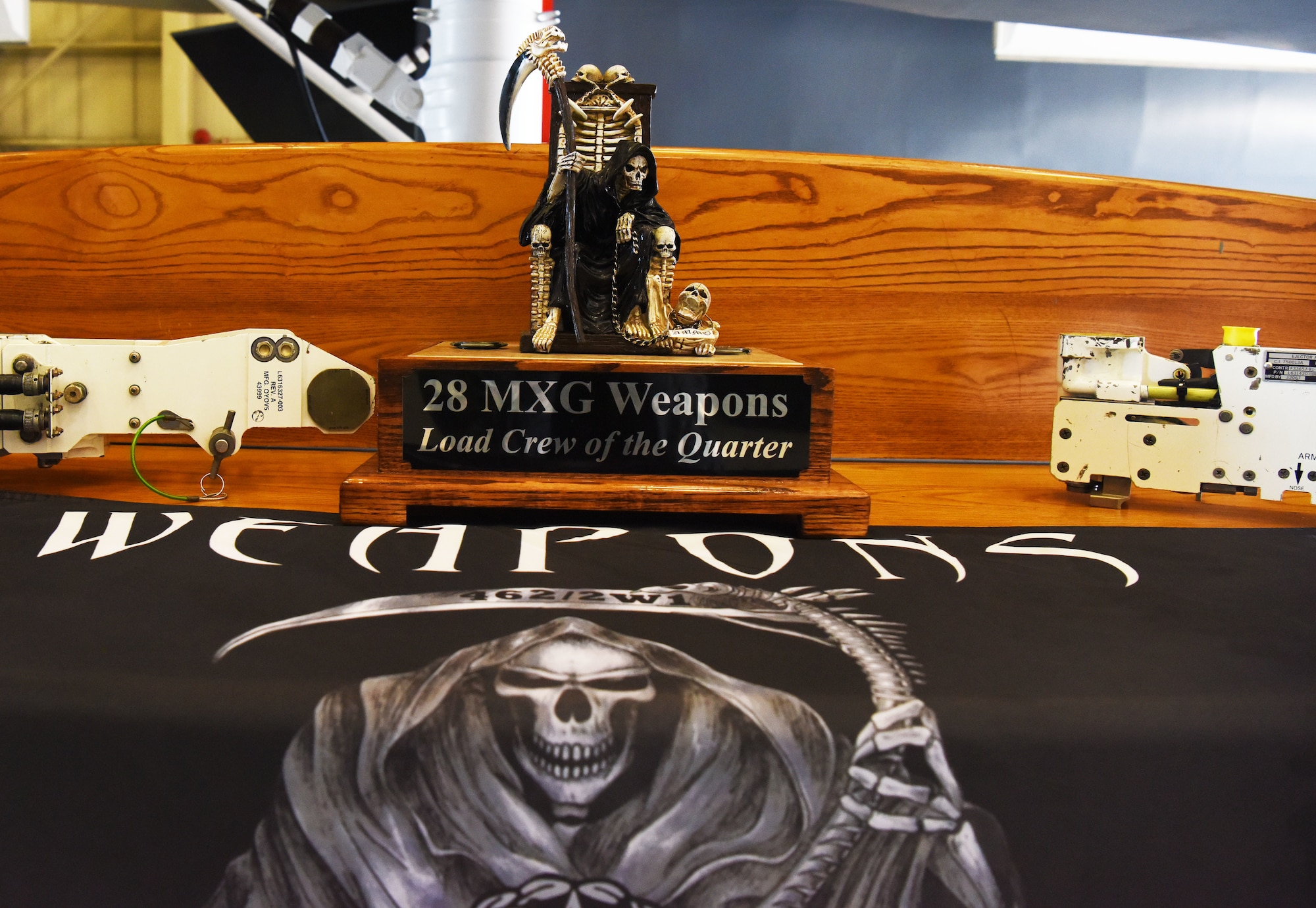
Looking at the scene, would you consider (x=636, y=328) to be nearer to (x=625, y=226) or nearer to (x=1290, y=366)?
(x=625, y=226)

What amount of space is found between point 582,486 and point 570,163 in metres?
0.32

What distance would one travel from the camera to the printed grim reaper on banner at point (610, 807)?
1.44 ft

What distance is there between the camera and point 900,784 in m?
0.46

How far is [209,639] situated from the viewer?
1.72ft

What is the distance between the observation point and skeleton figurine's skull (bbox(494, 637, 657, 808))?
0.45m

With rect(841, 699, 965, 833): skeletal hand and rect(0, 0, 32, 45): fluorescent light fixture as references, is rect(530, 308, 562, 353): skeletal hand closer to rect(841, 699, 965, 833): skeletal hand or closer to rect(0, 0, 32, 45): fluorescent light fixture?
rect(841, 699, 965, 833): skeletal hand

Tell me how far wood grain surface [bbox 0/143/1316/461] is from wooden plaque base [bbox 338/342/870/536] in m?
0.36

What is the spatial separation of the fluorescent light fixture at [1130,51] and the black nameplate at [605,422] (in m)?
0.86

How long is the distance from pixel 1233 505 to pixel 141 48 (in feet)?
5.34

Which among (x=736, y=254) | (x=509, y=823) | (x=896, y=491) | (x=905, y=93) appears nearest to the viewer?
(x=509, y=823)

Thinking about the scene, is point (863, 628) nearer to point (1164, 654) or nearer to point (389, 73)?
point (1164, 654)

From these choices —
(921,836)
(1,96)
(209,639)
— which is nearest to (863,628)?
(921,836)

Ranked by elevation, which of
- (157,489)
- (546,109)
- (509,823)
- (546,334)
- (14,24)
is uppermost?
(14,24)

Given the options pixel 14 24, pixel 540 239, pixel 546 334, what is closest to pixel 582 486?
pixel 546 334
